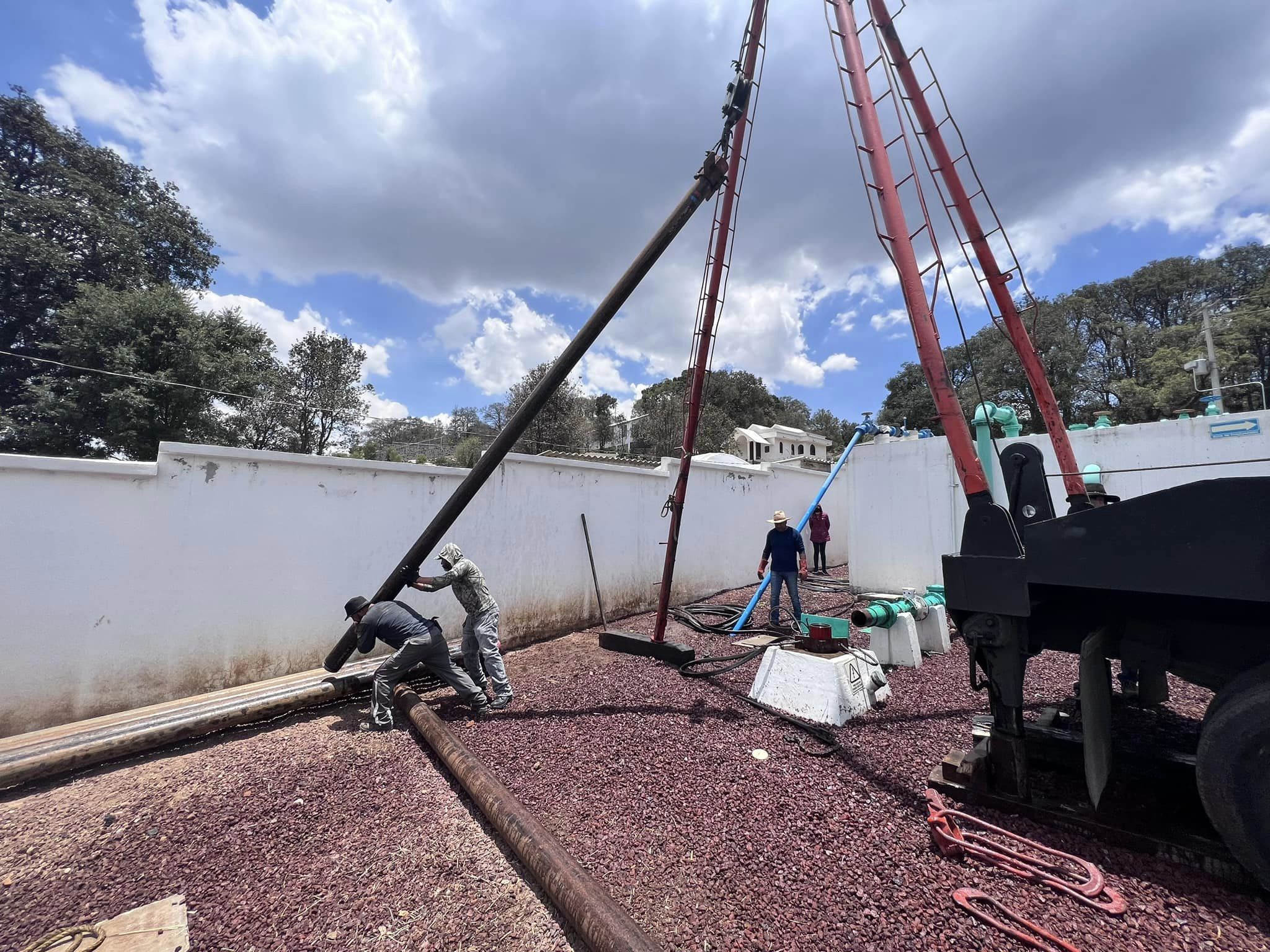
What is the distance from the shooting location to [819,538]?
13.4m

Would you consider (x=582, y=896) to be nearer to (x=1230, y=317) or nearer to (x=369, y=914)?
(x=369, y=914)

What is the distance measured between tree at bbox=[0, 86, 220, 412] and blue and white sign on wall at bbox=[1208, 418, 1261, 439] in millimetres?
32037

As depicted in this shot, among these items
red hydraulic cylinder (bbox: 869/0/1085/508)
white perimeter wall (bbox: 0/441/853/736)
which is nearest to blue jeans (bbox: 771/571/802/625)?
white perimeter wall (bbox: 0/441/853/736)

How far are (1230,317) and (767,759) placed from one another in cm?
5071

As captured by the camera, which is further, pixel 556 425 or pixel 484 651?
pixel 556 425

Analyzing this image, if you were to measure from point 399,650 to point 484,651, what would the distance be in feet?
2.86

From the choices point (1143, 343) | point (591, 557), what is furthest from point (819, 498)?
point (1143, 343)

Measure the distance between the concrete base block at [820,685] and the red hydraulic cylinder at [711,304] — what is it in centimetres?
168

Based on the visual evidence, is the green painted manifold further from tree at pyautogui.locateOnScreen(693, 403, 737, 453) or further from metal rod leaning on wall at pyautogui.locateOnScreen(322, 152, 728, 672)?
tree at pyautogui.locateOnScreen(693, 403, 737, 453)

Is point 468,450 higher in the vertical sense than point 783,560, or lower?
higher

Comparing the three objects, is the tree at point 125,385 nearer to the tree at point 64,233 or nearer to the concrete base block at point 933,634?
the tree at point 64,233

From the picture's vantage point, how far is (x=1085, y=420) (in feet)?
105

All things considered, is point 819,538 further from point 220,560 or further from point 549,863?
point 220,560

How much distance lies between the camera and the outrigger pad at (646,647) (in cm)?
659
